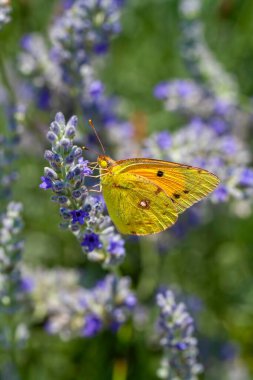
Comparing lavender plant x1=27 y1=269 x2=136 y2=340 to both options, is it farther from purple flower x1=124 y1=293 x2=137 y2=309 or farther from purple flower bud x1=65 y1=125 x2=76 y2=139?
purple flower bud x1=65 y1=125 x2=76 y2=139

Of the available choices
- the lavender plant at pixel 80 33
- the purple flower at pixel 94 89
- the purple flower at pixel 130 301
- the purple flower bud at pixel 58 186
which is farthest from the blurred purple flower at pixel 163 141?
the purple flower bud at pixel 58 186

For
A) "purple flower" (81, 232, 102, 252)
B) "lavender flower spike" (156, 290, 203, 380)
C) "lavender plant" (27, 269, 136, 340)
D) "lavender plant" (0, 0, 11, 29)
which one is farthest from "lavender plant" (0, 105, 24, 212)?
"lavender flower spike" (156, 290, 203, 380)

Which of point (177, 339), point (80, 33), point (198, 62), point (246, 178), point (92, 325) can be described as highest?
point (198, 62)

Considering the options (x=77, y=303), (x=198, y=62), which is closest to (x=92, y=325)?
(x=77, y=303)

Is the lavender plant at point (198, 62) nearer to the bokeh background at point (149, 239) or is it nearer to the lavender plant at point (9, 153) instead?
the bokeh background at point (149, 239)

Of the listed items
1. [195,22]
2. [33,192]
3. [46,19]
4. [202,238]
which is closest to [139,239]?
[202,238]

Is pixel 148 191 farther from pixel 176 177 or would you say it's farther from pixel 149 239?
pixel 149 239
